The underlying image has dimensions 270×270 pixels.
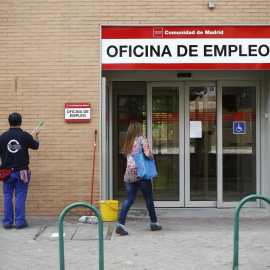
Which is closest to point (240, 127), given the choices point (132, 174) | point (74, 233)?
point (132, 174)

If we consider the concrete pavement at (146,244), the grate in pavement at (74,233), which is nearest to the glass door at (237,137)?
the concrete pavement at (146,244)

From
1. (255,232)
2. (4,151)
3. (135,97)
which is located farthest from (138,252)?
(135,97)

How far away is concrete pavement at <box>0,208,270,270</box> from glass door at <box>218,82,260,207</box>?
38.3 inches

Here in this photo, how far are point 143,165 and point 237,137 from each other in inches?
121

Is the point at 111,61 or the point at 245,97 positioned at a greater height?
the point at 111,61

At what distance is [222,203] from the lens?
9.44 m

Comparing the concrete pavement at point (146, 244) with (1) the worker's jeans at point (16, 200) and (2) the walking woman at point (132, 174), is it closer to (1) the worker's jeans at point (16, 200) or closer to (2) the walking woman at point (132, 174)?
(1) the worker's jeans at point (16, 200)

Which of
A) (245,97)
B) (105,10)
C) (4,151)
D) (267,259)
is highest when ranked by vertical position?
(105,10)

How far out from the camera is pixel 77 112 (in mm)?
8570

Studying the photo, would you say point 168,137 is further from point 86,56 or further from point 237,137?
point 86,56

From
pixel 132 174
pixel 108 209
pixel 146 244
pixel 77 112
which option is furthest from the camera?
pixel 77 112

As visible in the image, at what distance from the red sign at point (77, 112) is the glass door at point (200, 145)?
2100 millimetres

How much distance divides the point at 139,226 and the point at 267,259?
2.46 m

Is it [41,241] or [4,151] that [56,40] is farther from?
[41,241]
